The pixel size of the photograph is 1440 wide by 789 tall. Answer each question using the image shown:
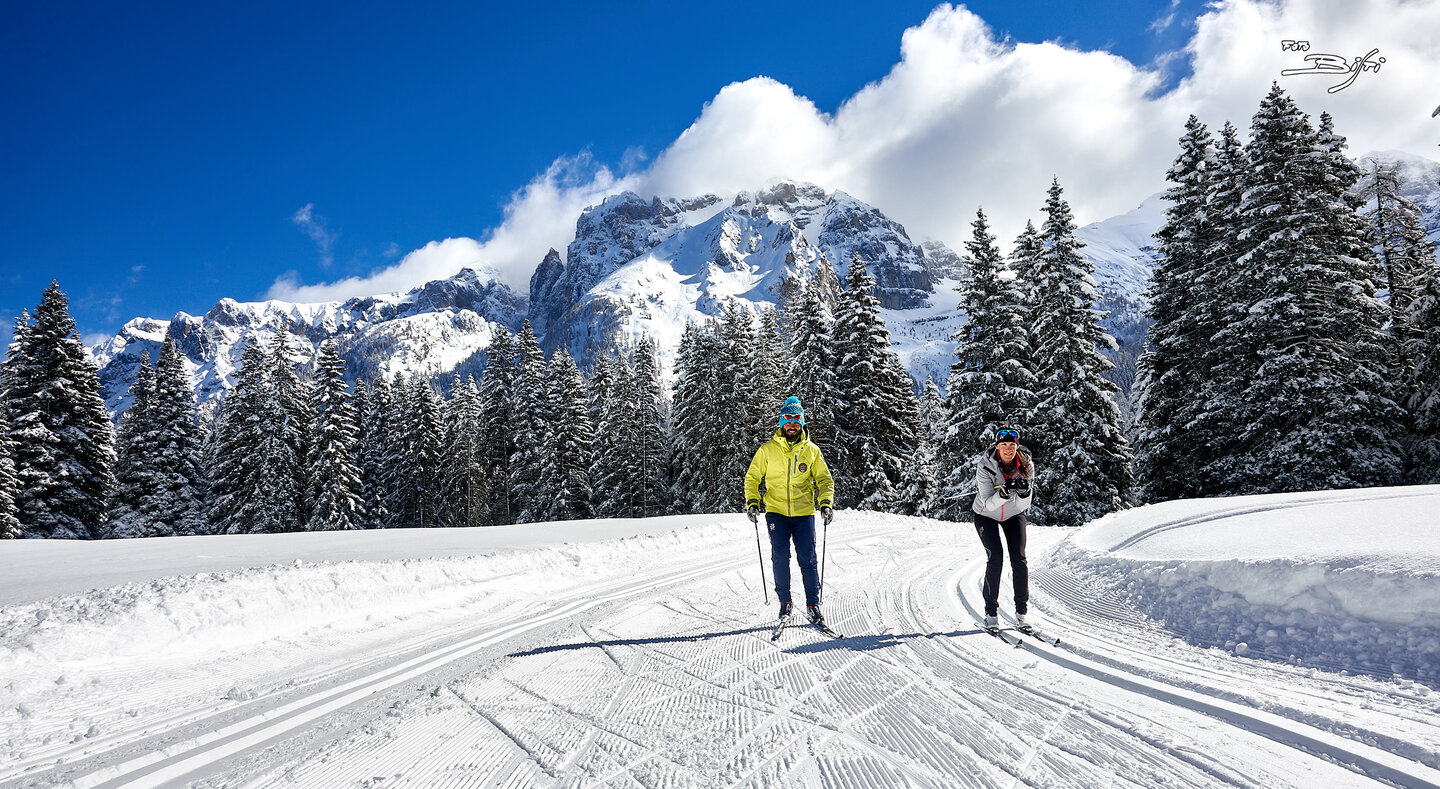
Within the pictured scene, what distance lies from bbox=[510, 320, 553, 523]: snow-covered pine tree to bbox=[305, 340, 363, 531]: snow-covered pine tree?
8638 mm

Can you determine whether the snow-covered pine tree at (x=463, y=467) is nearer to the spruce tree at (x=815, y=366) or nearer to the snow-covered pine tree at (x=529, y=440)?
the snow-covered pine tree at (x=529, y=440)

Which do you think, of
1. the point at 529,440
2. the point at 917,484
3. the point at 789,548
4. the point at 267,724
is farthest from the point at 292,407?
the point at 789,548

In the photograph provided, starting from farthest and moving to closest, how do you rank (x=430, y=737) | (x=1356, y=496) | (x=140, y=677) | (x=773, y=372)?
(x=773, y=372) < (x=1356, y=496) < (x=140, y=677) < (x=430, y=737)

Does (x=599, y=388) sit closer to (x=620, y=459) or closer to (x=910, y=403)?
(x=620, y=459)

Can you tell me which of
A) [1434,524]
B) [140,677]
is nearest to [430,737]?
[140,677]

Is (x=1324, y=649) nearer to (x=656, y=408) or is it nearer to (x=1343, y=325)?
(x=1343, y=325)

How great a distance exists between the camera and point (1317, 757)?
2.78 metres

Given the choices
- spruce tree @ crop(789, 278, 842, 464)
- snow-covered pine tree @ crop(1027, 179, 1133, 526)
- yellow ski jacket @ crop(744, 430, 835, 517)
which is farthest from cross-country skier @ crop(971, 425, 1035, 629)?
spruce tree @ crop(789, 278, 842, 464)

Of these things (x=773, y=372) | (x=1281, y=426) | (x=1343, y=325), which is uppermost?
(x=773, y=372)

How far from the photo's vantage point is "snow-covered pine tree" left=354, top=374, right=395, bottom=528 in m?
41.9

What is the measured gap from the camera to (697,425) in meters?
34.2

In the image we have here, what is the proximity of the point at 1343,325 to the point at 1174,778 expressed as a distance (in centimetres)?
2034

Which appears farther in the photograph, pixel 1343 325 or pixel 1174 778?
pixel 1343 325

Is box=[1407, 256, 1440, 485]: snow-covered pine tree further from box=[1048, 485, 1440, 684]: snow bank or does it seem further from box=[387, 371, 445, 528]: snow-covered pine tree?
box=[387, 371, 445, 528]: snow-covered pine tree
